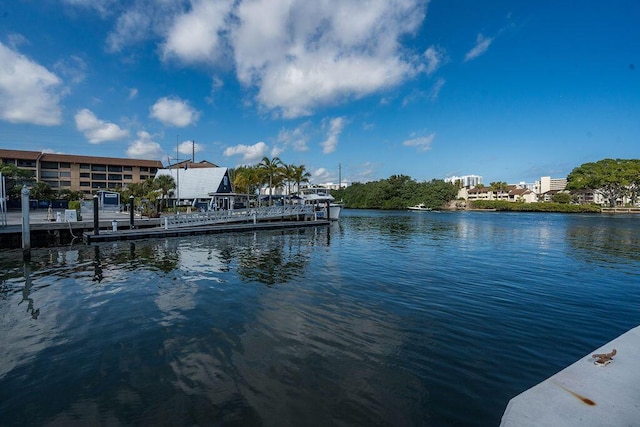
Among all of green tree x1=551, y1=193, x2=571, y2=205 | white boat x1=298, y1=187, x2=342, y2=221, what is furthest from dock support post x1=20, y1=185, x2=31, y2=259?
green tree x1=551, y1=193, x2=571, y2=205

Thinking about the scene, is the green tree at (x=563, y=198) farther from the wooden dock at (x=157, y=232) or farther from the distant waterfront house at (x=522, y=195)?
the wooden dock at (x=157, y=232)

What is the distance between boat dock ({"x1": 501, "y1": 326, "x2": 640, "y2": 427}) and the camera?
405 cm

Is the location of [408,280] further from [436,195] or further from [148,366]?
[436,195]

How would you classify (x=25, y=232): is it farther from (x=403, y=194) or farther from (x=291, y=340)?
(x=403, y=194)

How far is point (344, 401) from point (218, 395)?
1.99 meters

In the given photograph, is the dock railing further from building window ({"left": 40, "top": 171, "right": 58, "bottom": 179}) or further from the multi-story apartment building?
building window ({"left": 40, "top": 171, "right": 58, "bottom": 179})

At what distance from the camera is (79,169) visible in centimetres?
8500

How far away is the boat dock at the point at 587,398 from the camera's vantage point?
4051 mm

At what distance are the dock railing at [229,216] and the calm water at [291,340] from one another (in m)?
15.2

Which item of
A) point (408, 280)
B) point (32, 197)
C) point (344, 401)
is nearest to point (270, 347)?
point (344, 401)

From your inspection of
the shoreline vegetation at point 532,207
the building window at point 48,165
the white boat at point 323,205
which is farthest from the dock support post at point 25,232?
the shoreline vegetation at point 532,207

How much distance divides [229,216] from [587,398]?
3430cm

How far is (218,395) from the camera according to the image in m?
5.44

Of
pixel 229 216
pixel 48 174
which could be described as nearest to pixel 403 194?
pixel 229 216
